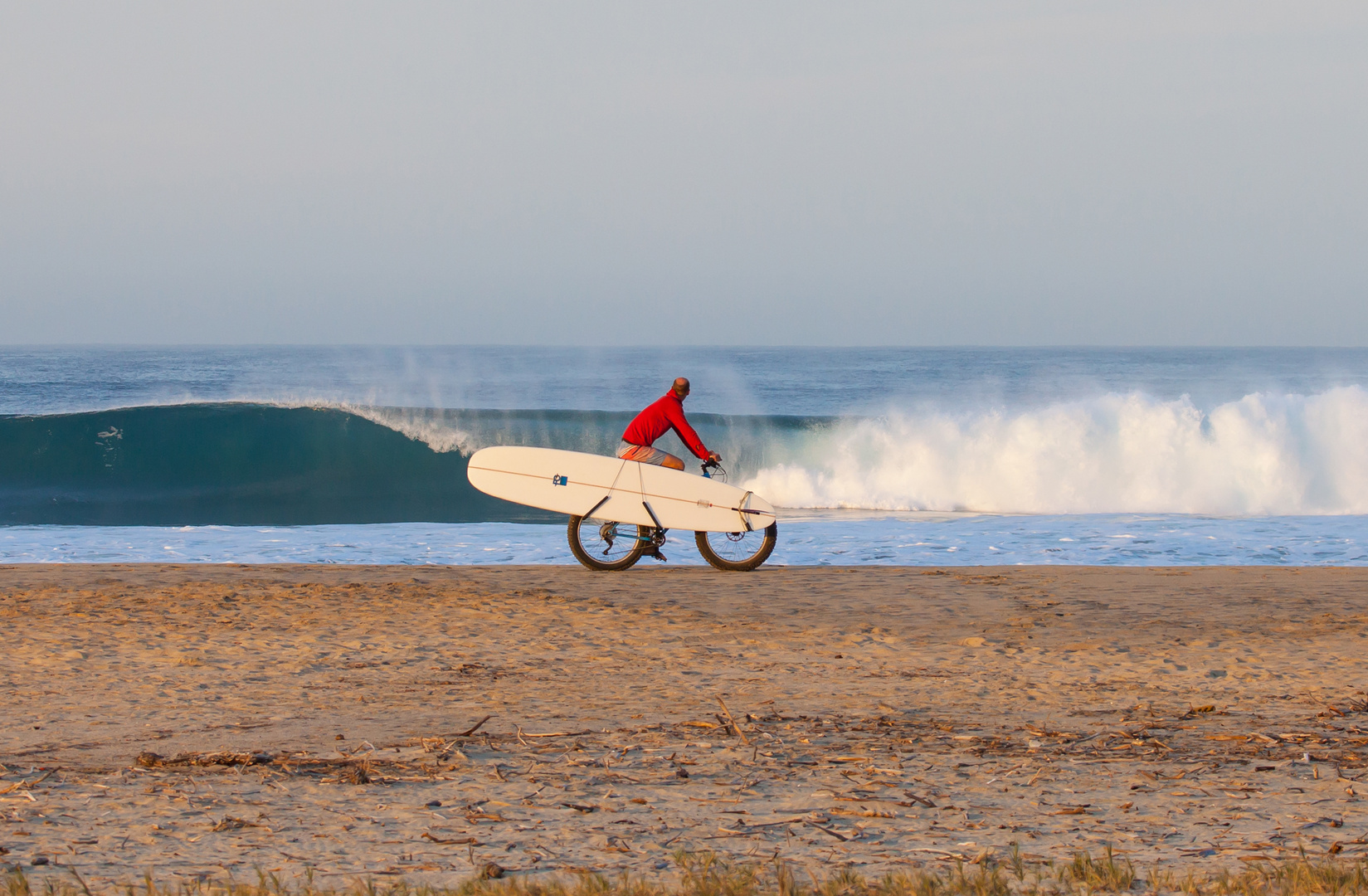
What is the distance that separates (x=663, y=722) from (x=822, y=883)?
5.88 ft

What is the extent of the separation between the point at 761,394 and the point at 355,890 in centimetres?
4285

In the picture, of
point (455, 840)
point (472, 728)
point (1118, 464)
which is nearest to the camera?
point (455, 840)

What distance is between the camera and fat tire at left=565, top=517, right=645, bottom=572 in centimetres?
866

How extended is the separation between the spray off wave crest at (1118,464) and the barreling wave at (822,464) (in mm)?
34

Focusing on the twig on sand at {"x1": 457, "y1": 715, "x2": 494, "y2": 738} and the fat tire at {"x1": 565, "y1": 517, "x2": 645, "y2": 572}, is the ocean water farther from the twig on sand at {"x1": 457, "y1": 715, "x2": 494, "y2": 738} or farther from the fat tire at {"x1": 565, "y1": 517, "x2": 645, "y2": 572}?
the twig on sand at {"x1": 457, "y1": 715, "x2": 494, "y2": 738}

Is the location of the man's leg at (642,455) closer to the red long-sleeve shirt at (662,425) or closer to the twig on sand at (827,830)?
the red long-sleeve shirt at (662,425)

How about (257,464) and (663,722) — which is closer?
(663,722)

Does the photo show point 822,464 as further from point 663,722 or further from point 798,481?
point 663,722

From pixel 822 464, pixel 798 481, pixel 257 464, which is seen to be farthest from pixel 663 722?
pixel 257 464

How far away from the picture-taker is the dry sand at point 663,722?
118 inches

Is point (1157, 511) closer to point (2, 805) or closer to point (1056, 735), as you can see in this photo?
point (1056, 735)

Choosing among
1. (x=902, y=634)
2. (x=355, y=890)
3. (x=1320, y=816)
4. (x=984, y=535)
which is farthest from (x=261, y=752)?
(x=984, y=535)

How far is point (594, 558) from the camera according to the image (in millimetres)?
8734

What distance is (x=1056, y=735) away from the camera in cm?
416
